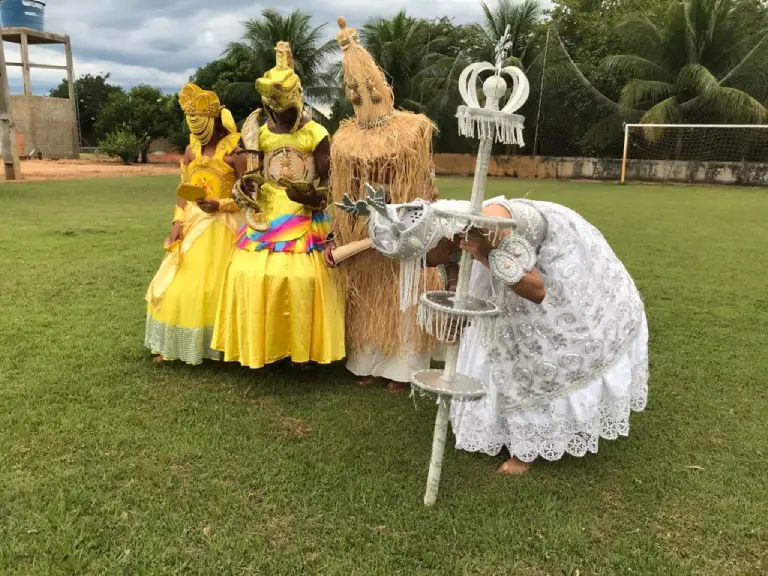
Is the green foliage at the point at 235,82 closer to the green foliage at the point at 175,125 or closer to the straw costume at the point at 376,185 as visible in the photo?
the green foliage at the point at 175,125

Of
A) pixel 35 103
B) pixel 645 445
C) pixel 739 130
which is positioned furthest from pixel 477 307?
pixel 35 103

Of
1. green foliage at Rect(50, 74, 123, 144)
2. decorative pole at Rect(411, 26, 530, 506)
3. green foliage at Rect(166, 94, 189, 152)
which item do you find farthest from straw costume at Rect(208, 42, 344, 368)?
green foliage at Rect(50, 74, 123, 144)

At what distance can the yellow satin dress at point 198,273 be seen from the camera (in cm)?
369

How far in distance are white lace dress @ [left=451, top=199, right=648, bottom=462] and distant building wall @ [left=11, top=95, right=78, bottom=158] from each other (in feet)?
108

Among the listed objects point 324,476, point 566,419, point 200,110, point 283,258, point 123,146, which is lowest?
point 324,476

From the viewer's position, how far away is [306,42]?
972 inches

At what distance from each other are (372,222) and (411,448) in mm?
1328

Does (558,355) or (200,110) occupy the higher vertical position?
(200,110)

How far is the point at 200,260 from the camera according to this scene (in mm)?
3713

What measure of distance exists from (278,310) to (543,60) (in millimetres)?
19573

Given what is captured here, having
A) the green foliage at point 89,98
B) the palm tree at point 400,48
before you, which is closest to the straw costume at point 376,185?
the palm tree at point 400,48

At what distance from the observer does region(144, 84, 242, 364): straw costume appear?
3689 mm

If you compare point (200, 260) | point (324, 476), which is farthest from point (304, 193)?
point (324, 476)

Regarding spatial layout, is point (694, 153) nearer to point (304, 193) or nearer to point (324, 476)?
point (304, 193)
